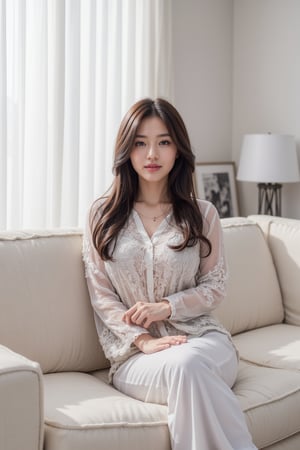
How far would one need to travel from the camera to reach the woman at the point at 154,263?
231 centimetres

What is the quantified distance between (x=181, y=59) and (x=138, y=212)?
1.78 meters

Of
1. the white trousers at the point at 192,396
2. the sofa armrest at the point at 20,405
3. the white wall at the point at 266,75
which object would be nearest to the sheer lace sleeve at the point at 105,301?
the white trousers at the point at 192,396

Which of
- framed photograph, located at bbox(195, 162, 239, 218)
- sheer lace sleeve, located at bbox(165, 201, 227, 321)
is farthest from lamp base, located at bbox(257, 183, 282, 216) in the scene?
sheer lace sleeve, located at bbox(165, 201, 227, 321)

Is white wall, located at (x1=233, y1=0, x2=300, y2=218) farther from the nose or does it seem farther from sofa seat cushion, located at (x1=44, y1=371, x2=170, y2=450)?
sofa seat cushion, located at (x1=44, y1=371, x2=170, y2=450)

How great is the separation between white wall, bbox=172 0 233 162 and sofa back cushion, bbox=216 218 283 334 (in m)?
1.18

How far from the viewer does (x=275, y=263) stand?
3.25 metres

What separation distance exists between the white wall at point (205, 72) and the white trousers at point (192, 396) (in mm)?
2184

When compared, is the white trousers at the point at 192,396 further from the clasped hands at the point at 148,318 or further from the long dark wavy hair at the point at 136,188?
the long dark wavy hair at the point at 136,188

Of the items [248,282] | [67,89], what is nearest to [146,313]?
[248,282]

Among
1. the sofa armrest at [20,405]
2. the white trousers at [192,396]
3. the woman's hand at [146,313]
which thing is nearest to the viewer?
the sofa armrest at [20,405]

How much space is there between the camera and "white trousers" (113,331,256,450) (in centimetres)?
206

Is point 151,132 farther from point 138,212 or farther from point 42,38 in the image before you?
point 42,38

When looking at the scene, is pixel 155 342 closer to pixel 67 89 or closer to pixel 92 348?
pixel 92 348

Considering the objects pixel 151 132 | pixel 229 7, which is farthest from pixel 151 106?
pixel 229 7
